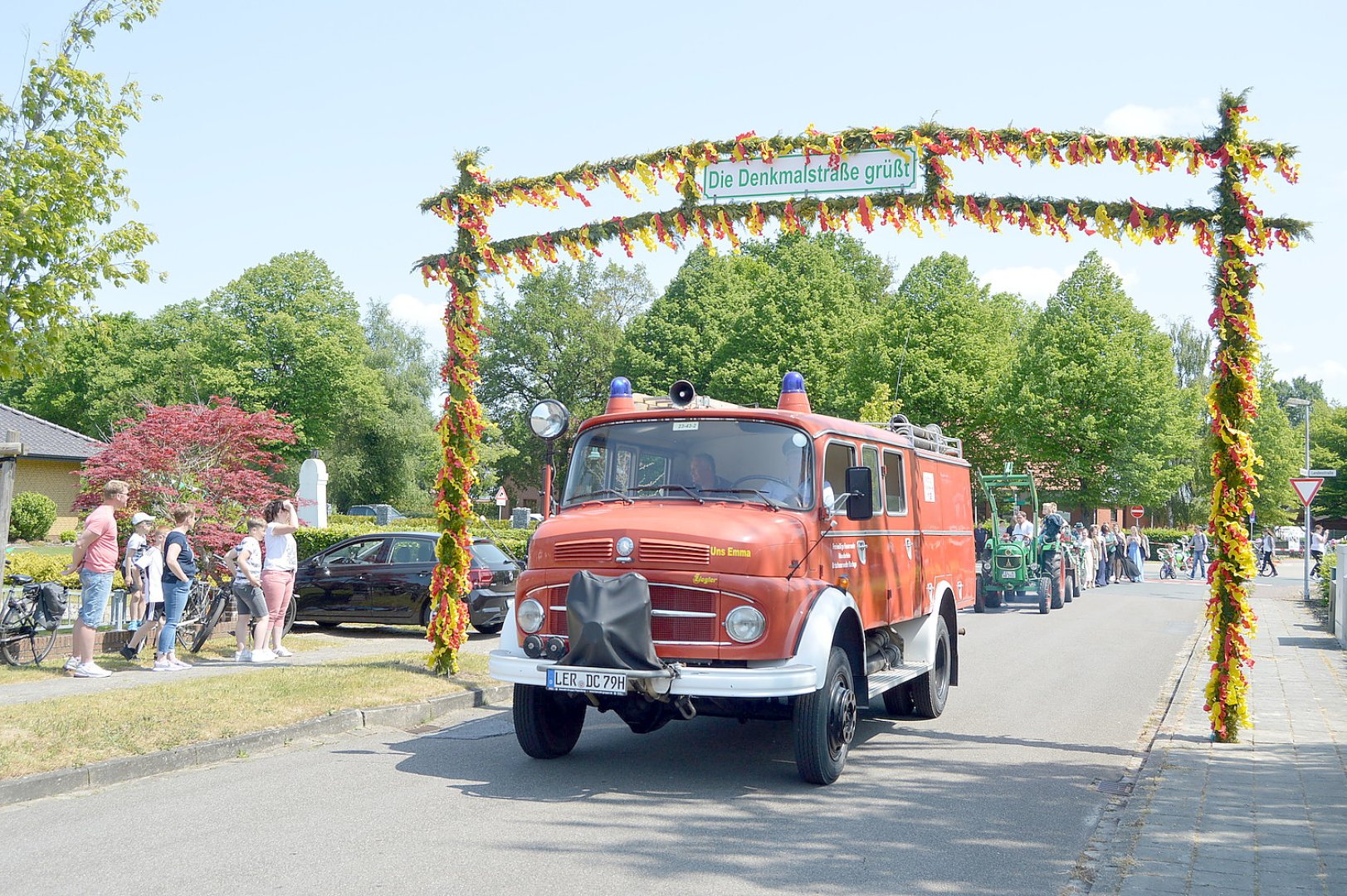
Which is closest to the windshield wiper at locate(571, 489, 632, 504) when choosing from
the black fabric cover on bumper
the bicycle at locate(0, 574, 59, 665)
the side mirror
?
the black fabric cover on bumper

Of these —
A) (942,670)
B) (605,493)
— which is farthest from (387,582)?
(605,493)

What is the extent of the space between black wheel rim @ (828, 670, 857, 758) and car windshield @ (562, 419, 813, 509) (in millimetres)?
1230

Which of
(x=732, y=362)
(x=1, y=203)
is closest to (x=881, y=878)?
(x=1, y=203)

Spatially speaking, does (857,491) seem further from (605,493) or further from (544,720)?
(544,720)

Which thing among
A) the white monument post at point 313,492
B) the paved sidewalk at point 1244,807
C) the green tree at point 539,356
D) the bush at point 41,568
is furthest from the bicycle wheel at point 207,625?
the green tree at point 539,356

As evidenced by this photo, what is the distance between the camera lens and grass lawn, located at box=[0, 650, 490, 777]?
25.8 feet

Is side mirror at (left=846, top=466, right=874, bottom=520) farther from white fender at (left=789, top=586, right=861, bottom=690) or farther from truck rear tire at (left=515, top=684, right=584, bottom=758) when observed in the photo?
truck rear tire at (left=515, top=684, right=584, bottom=758)

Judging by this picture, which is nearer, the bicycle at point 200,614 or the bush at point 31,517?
the bicycle at point 200,614

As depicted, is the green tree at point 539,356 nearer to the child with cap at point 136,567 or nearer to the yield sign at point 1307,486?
the yield sign at point 1307,486

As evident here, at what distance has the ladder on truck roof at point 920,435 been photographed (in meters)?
10.6

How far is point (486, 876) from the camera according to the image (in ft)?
18.0

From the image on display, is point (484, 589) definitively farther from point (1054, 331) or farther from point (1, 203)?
point (1054, 331)

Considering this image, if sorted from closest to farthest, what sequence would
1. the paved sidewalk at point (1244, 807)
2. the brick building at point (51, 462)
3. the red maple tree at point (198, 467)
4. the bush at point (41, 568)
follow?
1. the paved sidewalk at point (1244, 807)
2. the bush at point (41, 568)
3. the red maple tree at point (198, 467)
4. the brick building at point (51, 462)

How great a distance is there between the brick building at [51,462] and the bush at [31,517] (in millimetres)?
3341
